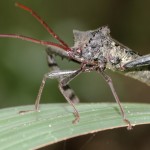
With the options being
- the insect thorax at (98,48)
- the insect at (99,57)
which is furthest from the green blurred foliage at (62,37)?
the insect thorax at (98,48)

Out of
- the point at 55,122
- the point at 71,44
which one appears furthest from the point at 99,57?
the point at 71,44

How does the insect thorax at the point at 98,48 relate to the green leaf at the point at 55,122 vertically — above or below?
above

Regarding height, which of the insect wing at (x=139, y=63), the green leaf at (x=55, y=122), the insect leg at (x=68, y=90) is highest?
the insect wing at (x=139, y=63)

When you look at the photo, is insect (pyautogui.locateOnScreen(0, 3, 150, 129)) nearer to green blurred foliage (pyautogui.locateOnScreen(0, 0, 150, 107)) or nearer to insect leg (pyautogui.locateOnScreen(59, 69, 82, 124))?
insect leg (pyautogui.locateOnScreen(59, 69, 82, 124))

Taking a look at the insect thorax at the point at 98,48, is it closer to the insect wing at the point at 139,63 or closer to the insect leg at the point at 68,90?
the insect wing at the point at 139,63

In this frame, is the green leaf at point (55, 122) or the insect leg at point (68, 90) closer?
the green leaf at point (55, 122)

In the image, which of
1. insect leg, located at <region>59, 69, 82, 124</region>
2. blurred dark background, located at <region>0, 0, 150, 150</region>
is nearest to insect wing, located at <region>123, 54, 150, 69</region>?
insect leg, located at <region>59, 69, 82, 124</region>

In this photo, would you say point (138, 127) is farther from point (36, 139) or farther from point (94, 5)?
point (36, 139)

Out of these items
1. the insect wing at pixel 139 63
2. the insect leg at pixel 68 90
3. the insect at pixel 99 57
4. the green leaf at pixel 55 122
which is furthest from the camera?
the insect wing at pixel 139 63

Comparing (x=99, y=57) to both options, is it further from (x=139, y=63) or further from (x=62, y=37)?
(x=62, y=37)
